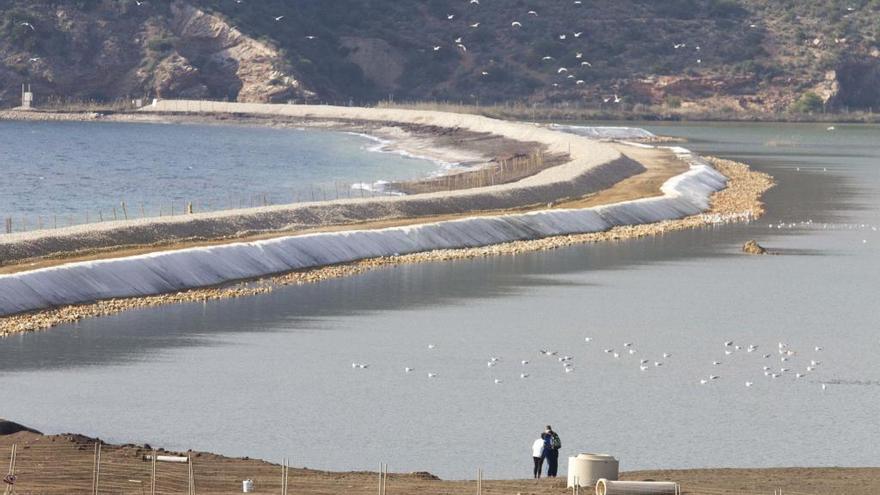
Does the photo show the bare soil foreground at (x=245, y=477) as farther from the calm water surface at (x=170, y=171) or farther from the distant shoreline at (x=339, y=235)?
the calm water surface at (x=170, y=171)

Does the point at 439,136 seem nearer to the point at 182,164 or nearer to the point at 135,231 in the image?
the point at 182,164

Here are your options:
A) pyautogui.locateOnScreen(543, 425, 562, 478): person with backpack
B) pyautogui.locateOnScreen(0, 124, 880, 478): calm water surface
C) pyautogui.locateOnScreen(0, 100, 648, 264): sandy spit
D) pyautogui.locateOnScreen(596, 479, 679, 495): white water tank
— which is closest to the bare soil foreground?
pyautogui.locateOnScreen(596, 479, 679, 495): white water tank

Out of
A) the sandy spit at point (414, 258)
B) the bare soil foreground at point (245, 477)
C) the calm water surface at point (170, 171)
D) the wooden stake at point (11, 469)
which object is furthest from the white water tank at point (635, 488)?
the calm water surface at point (170, 171)

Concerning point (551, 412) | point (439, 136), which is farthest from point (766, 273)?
point (439, 136)

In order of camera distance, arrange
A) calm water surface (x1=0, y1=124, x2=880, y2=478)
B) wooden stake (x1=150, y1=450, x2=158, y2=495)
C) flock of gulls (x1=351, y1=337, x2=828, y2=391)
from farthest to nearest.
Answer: flock of gulls (x1=351, y1=337, x2=828, y2=391) < calm water surface (x1=0, y1=124, x2=880, y2=478) < wooden stake (x1=150, y1=450, x2=158, y2=495)

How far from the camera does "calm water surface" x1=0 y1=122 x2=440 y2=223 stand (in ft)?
338

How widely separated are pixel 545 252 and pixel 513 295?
14606mm

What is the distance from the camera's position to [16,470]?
29141 millimetres

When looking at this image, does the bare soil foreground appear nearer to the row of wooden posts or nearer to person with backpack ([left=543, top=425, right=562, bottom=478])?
person with backpack ([left=543, top=425, right=562, bottom=478])

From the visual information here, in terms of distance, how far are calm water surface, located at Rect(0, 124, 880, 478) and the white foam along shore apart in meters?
2.78

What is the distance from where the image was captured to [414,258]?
236 feet

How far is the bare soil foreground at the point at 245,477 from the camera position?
2881 centimetres

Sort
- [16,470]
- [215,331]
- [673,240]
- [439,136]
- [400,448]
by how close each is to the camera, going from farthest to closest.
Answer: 1. [439,136]
2. [673,240]
3. [215,331]
4. [400,448]
5. [16,470]

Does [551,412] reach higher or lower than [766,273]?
lower
